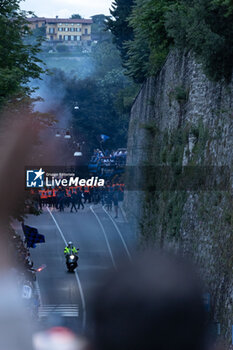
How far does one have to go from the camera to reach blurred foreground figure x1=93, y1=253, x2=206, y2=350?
1789 centimetres

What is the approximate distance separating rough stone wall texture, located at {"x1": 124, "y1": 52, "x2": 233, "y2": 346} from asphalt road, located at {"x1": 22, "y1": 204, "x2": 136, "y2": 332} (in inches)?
130

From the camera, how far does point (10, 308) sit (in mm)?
22734

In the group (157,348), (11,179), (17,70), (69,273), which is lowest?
(69,273)

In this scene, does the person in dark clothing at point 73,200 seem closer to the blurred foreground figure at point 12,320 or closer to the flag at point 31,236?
the flag at point 31,236

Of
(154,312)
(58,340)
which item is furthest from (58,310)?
(58,340)

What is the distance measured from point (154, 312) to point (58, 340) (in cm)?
464

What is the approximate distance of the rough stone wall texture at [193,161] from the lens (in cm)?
2089

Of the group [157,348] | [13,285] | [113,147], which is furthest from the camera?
[113,147]

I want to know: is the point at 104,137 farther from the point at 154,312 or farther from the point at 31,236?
the point at 154,312

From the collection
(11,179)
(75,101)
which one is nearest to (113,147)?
(75,101)

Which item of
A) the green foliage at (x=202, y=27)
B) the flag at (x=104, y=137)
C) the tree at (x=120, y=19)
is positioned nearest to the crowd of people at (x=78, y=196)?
the tree at (x=120, y=19)

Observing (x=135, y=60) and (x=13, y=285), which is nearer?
(x=13, y=285)

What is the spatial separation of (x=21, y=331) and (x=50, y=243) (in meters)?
31.8

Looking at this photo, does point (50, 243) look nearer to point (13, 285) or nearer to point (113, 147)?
point (13, 285)
